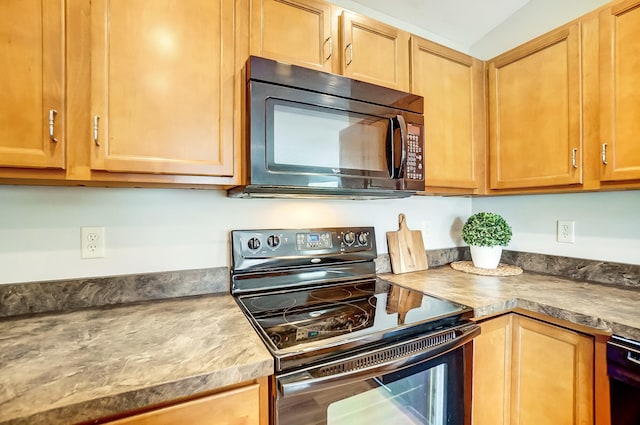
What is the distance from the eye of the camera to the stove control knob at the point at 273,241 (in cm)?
136

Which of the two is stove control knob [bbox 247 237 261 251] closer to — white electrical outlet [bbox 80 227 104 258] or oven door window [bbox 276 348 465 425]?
white electrical outlet [bbox 80 227 104 258]

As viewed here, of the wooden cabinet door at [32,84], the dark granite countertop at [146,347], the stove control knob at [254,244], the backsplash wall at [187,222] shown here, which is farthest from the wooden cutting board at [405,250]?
the wooden cabinet door at [32,84]

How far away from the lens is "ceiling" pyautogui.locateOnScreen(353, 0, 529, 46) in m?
1.68

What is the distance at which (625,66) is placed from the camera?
1.19 metres

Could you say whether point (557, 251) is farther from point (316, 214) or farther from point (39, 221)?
point (39, 221)

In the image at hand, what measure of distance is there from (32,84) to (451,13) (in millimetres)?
1995

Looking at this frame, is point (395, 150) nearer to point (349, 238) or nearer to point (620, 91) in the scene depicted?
point (349, 238)

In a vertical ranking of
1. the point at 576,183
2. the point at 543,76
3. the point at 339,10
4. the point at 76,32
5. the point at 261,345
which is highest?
the point at 339,10

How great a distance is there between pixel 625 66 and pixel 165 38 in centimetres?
173

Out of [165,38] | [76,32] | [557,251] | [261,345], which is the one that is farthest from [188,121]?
[557,251]

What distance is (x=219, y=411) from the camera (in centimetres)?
71

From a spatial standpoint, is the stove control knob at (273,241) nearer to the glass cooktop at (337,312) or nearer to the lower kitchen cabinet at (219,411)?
the glass cooktop at (337,312)

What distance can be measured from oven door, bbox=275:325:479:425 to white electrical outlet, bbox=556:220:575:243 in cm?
96

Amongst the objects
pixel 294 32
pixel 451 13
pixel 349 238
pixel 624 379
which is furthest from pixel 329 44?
pixel 624 379
